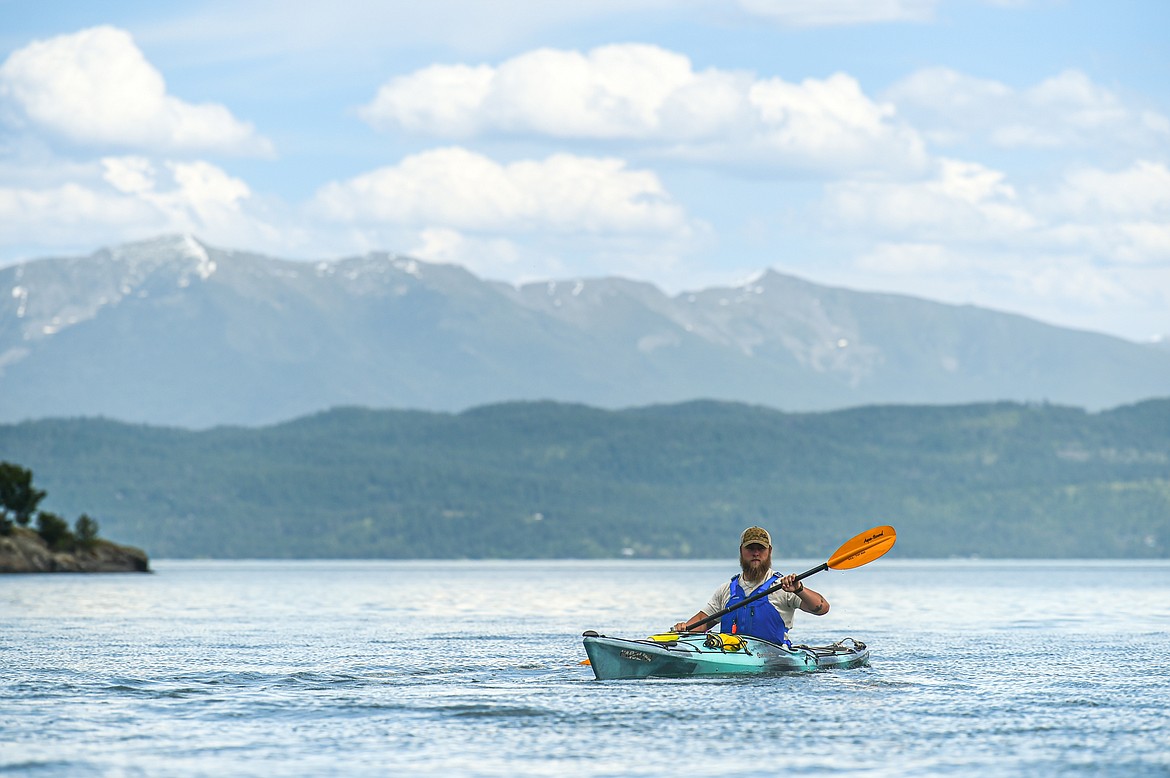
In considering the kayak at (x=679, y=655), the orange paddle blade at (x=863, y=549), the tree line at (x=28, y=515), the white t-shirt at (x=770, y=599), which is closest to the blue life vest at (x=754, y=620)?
the white t-shirt at (x=770, y=599)

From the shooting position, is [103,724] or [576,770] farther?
[103,724]

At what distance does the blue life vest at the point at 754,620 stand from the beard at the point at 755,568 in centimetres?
38

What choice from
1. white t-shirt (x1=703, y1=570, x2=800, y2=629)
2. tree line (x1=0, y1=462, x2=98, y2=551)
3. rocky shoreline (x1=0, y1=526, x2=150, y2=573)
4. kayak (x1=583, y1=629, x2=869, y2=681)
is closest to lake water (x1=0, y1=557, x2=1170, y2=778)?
kayak (x1=583, y1=629, x2=869, y2=681)

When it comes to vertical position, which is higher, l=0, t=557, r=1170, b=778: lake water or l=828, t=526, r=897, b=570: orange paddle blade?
l=828, t=526, r=897, b=570: orange paddle blade

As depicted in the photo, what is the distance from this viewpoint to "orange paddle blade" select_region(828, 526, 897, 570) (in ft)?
139

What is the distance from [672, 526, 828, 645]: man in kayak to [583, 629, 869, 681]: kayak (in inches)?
14.3

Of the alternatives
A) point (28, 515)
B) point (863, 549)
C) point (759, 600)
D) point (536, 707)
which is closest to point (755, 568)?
point (759, 600)

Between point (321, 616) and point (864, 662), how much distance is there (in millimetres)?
45249

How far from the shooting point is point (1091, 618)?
3263 inches

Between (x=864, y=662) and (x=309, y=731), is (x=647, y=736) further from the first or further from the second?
(x=864, y=662)

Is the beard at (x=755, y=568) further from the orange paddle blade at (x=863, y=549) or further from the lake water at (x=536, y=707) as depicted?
the orange paddle blade at (x=863, y=549)

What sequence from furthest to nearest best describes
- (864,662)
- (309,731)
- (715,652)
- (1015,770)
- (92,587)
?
(92,587), (864,662), (715,652), (309,731), (1015,770)

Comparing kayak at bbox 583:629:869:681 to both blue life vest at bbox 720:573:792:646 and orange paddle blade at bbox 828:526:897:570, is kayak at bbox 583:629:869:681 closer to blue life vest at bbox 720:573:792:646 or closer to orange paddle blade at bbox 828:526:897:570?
blue life vest at bbox 720:573:792:646

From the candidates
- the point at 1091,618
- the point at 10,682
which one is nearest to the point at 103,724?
the point at 10,682
